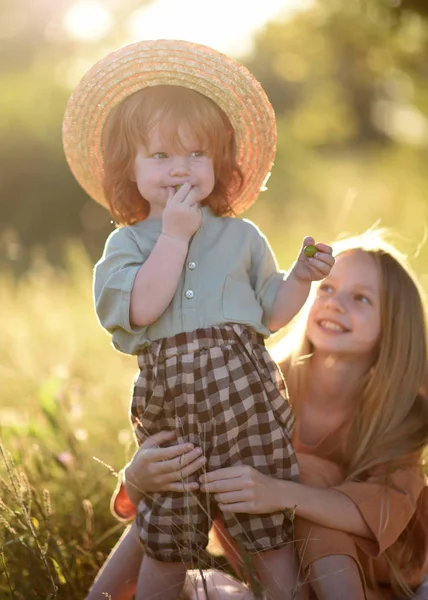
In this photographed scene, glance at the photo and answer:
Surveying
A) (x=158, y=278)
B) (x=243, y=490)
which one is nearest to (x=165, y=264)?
(x=158, y=278)

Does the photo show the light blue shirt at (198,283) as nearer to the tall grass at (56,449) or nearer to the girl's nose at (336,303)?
the girl's nose at (336,303)

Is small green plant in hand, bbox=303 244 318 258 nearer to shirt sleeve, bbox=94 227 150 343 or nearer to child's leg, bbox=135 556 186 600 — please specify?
shirt sleeve, bbox=94 227 150 343

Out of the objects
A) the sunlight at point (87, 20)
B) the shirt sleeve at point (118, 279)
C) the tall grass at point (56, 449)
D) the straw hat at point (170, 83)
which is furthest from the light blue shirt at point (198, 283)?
the sunlight at point (87, 20)

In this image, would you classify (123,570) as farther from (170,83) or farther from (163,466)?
(170,83)

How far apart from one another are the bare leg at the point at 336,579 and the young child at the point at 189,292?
0.11 metres

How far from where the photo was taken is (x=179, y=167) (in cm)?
262

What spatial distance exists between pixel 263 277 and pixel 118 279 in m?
0.53

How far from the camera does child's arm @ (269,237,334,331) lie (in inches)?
106

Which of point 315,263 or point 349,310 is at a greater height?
point 315,263

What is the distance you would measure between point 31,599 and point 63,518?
19.4 inches

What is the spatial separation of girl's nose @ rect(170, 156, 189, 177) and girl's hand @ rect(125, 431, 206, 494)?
845mm

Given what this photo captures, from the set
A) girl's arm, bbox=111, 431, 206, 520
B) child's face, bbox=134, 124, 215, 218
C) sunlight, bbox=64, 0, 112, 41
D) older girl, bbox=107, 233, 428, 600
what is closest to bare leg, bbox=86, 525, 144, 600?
older girl, bbox=107, 233, 428, 600

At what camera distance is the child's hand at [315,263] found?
269 centimetres

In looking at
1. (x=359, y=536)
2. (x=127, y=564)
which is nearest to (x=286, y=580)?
(x=359, y=536)
